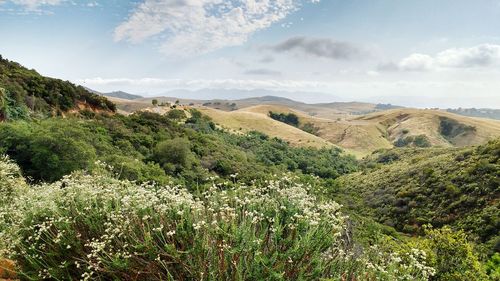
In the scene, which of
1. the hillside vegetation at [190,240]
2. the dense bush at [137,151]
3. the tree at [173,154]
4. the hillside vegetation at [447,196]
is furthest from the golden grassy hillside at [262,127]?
the hillside vegetation at [190,240]

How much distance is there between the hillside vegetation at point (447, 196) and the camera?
125 feet

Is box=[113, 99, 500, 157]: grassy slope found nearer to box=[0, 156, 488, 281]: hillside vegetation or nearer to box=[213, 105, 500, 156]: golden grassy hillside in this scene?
box=[213, 105, 500, 156]: golden grassy hillside

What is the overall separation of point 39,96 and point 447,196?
56367 mm

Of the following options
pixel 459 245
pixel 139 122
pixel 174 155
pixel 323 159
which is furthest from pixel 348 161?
pixel 459 245

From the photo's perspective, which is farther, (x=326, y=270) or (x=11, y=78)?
(x=11, y=78)

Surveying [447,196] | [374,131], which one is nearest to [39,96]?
[447,196]

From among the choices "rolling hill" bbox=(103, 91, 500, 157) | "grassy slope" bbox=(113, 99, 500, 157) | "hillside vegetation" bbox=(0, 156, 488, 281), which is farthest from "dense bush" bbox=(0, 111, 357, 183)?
"rolling hill" bbox=(103, 91, 500, 157)

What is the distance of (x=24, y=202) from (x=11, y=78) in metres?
57.1

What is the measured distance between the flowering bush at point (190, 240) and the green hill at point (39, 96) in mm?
38246

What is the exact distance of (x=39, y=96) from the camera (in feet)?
183

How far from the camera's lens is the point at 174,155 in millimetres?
50469

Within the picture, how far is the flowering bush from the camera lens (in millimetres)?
4961

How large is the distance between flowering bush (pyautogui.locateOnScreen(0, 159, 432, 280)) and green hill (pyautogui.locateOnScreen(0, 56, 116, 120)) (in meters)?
38.2

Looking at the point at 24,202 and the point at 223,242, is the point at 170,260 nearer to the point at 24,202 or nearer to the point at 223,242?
the point at 223,242
